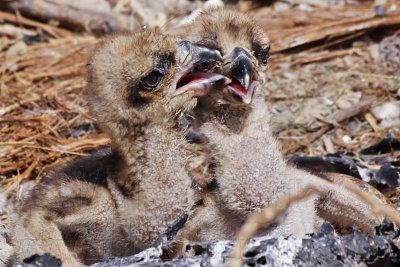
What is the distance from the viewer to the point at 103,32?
22.8 feet

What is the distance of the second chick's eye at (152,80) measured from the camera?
3814mm

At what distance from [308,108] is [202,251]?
8.06 feet

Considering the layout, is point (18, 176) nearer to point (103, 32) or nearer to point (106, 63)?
point (106, 63)

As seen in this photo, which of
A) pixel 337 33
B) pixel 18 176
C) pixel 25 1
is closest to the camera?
pixel 18 176

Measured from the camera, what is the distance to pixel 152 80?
12.6 feet

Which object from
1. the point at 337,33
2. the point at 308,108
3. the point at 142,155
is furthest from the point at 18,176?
the point at 337,33

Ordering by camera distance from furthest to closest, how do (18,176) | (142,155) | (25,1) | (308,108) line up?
(25,1)
(308,108)
(18,176)
(142,155)

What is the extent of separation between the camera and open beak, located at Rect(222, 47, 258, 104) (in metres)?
3.85

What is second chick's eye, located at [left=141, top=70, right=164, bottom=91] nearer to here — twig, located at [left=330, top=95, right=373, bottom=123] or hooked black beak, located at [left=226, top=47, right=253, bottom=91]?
hooked black beak, located at [left=226, top=47, right=253, bottom=91]

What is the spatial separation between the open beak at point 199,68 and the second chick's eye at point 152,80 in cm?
9

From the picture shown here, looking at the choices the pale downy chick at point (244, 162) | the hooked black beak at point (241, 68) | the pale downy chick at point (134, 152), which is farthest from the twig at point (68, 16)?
the hooked black beak at point (241, 68)

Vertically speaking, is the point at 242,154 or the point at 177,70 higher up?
the point at 177,70

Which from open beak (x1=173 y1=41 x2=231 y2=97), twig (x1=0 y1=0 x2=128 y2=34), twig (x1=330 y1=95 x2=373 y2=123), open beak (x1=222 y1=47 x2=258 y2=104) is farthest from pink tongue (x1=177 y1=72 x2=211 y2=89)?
twig (x1=0 y1=0 x2=128 y2=34)

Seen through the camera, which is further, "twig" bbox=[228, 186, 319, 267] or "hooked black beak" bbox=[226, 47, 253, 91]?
"hooked black beak" bbox=[226, 47, 253, 91]
